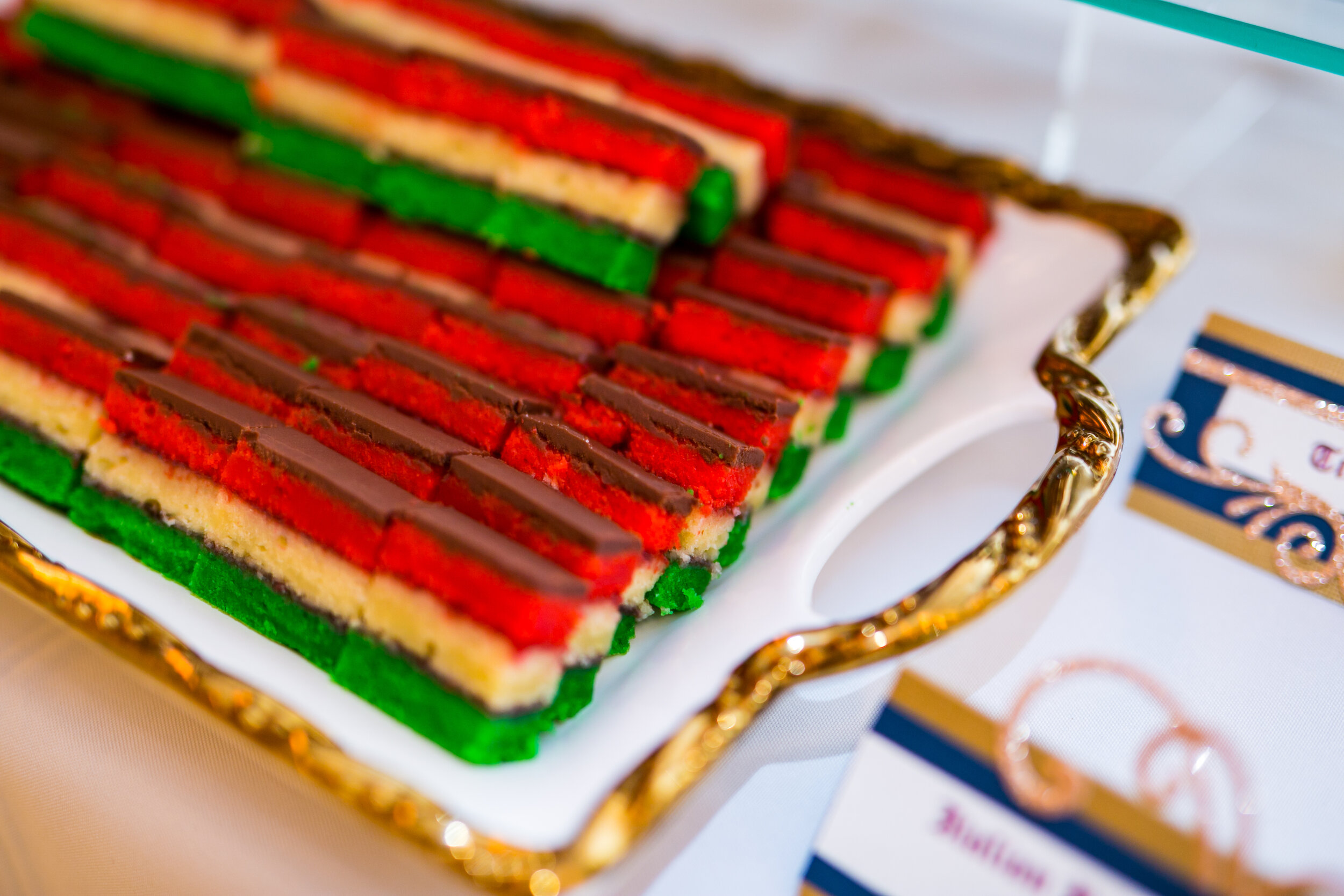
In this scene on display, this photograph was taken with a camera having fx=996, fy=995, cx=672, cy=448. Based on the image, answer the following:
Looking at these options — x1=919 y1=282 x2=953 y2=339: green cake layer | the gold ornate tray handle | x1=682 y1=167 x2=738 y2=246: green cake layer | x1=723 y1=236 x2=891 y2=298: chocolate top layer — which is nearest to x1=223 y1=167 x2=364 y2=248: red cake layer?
x1=682 y1=167 x2=738 y2=246: green cake layer

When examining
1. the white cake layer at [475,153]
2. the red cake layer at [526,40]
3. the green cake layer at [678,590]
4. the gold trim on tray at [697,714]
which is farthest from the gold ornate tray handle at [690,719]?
the red cake layer at [526,40]

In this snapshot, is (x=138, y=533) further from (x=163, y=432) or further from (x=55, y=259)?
(x=55, y=259)

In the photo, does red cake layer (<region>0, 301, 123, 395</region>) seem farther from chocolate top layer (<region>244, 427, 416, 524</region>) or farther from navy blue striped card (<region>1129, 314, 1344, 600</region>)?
navy blue striped card (<region>1129, 314, 1344, 600</region>)

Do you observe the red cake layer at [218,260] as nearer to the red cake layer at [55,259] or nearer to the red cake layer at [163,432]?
the red cake layer at [55,259]

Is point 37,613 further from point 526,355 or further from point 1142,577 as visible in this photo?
point 1142,577

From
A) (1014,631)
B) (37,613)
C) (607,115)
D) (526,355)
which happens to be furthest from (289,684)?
(607,115)

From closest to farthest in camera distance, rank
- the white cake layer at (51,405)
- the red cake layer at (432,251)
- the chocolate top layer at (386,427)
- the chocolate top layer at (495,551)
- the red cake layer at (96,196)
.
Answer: the chocolate top layer at (495,551) → the chocolate top layer at (386,427) → the white cake layer at (51,405) → the red cake layer at (432,251) → the red cake layer at (96,196)

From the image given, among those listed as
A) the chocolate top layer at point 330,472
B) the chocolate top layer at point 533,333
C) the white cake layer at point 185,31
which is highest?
the white cake layer at point 185,31
